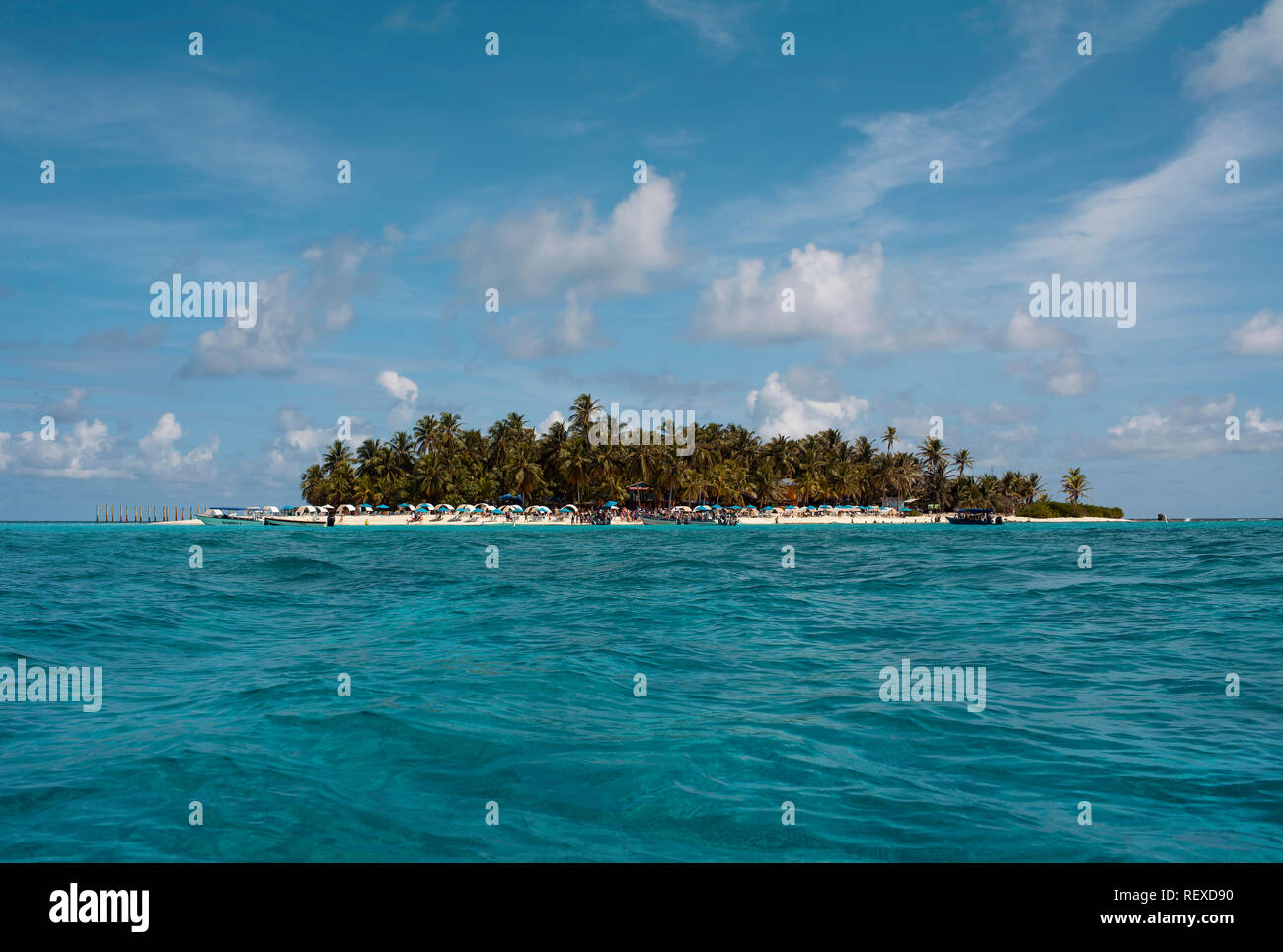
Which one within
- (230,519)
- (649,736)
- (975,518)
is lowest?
(975,518)

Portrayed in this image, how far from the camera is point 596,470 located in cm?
11544

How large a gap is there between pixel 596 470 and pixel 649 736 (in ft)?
349

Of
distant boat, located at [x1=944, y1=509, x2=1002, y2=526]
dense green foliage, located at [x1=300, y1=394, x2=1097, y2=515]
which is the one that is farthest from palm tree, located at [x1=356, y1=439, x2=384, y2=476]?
distant boat, located at [x1=944, y1=509, x2=1002, y2=526]

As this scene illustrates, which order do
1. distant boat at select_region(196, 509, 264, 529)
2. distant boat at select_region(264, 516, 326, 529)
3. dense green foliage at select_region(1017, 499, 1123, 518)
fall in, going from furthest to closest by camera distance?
dense green foliage at select_region(1017, 499, 1123, 518), distant boat at select_region(196, 509, 264, 529), distant boat at select_region(264, 516, 326, 529)

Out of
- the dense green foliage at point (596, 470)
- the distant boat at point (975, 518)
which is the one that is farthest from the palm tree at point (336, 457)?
the distant boat at point (975, 518)

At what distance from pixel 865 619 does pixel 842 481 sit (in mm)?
121108

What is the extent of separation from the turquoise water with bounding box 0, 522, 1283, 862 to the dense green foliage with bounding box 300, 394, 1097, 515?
97411 mm

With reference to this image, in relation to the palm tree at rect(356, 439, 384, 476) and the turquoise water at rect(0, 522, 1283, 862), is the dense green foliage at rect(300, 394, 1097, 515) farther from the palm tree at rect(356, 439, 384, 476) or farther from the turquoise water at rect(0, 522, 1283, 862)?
the turquoise water at rect(0, 522, 1283, 862)

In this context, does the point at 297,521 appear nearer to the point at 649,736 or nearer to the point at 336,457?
the point at 336,457

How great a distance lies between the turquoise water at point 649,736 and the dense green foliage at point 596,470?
320 feet

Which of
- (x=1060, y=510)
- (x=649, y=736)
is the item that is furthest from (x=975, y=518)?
(x=649, y=736)

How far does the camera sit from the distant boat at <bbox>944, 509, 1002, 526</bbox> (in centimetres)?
13112
